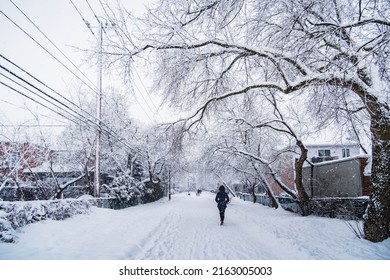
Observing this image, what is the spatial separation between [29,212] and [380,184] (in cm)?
861

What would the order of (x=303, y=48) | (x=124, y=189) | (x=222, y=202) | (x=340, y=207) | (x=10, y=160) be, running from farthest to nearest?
(x=124, y=189) → (x=10, y=160) → (x=222, y=202) → (x=340, y=207) → (x=303, y=48)

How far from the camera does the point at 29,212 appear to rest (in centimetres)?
734

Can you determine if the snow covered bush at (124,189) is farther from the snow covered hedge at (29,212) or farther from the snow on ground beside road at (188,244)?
→ the snow on ground beside road at (188,244)

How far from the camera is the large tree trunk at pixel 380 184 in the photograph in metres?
5.48

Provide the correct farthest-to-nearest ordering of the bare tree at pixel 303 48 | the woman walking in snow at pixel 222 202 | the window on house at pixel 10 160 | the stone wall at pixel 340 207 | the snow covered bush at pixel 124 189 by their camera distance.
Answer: the snow covered bush at pixel 124 189
the window on house at pixel 10 160
the woman walking in snow at pixel 222 202
the stone wall at pixel 340 207
the bare tree at pixel 303 48

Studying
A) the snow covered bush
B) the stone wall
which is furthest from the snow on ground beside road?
the snow covered bush

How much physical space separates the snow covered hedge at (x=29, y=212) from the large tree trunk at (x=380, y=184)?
758 cm

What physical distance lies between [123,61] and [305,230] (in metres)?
6.87

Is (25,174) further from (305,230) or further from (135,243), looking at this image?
(305,230)

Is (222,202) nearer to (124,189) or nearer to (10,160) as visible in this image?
(124,189)

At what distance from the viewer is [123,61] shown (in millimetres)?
6316

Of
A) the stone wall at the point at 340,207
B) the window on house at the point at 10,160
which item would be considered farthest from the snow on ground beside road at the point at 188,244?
the window on house at the point at 10,160

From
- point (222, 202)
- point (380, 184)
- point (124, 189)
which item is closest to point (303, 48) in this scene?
A: point (380, 184)
